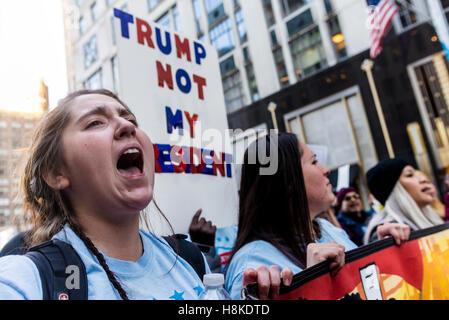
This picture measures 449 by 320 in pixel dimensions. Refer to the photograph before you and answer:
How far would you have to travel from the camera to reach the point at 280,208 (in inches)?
55.5

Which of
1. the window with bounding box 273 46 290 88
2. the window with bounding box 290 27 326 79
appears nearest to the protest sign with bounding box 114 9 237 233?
the window with bounding box 273 46 290 88

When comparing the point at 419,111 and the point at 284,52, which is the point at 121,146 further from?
the point at 419,111

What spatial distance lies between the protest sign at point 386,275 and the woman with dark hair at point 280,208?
0.10 metres

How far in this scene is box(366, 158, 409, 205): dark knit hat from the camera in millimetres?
2168

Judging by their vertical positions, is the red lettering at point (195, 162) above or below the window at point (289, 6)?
below

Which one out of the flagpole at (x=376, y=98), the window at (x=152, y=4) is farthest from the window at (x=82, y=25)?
the flagpole at (x=376, y=98)

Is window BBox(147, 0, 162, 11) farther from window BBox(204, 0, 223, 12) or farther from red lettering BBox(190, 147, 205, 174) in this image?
red lettering BBox(190, 147, 205, 174)

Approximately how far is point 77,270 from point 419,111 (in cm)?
888

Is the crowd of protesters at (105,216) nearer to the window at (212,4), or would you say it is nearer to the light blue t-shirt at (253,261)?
the light blue t-shirt at (253,261)

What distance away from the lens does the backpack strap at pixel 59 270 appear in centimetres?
62

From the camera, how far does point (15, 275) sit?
0.63 meters

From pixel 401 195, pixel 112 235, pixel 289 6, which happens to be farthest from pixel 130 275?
pixel 289 6

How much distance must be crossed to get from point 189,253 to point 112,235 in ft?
0.79

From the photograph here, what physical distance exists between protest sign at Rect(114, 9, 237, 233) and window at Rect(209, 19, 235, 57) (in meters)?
2.29
